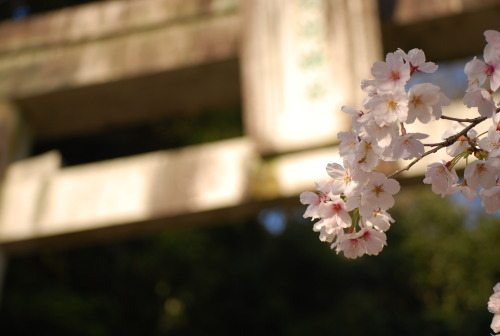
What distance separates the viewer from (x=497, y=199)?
113 centimetres

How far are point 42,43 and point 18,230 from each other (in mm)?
1373

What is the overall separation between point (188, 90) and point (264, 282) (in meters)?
4.51

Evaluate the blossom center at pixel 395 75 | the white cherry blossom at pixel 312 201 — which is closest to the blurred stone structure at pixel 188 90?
the white cherry blossom at pixel 312 201

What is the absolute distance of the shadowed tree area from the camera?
640 centimetres

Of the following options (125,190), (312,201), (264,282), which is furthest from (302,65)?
(264,282)

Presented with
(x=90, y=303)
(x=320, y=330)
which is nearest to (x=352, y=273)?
(x=320, y=330)

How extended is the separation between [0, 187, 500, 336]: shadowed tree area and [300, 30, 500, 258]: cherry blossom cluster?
5164mm

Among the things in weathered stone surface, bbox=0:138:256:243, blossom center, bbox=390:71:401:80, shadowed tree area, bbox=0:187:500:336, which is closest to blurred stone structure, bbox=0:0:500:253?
weathered stone surface, bbox=0:138:256:243

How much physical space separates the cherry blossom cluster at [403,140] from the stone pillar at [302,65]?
2.55 meters

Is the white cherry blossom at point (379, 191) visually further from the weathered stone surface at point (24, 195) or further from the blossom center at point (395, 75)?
the weathered stone surface at point (24, 195)

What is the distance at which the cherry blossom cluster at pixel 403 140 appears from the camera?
42.8 inches

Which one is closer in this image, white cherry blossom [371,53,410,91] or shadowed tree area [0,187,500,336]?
white cherry blossom [371,53,410,91]

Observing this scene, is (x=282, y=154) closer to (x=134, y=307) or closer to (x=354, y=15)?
(x=354, y=15)

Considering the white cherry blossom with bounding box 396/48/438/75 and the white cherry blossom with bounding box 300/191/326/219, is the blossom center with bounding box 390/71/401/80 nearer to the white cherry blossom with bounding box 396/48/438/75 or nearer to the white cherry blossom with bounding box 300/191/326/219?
the white cherry blossom with bounding box 396/48/438/75
